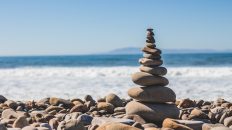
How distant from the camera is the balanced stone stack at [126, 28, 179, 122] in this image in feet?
20.4

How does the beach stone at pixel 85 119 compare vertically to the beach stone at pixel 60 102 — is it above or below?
above

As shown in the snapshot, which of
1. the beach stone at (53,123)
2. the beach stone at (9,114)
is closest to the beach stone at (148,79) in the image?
the beach stone at (53,123)

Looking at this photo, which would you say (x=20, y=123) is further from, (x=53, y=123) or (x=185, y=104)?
(x=185, y=104)

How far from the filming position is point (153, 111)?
6.20m

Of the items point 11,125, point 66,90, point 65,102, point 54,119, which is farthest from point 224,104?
point 66,90

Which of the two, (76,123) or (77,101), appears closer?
(76,123)

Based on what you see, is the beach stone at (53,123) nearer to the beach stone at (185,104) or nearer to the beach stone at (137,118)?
the beach stone at (137,118)

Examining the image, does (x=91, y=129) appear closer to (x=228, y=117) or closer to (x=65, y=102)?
(x=228, y=117)

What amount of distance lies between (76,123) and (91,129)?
236 millimetres

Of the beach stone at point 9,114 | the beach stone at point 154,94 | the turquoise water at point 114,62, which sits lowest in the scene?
the turquoise water at point 114,62

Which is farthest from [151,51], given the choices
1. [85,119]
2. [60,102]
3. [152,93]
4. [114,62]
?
[114,62]

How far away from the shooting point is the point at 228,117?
657cm

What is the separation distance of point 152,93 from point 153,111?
27 cm

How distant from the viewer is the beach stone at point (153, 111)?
20.3 feet
